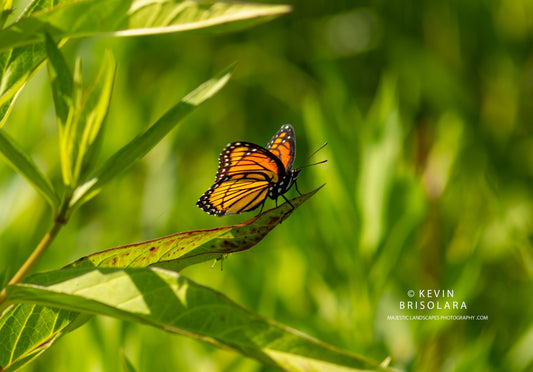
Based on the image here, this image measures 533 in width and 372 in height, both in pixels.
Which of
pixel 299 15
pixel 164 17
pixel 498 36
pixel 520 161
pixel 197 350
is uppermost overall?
pixel 164 17

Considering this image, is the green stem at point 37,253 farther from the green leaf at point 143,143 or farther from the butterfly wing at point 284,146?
the butterfly wing at point 284,146

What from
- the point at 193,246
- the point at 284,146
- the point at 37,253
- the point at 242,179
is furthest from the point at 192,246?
the point at 284,146

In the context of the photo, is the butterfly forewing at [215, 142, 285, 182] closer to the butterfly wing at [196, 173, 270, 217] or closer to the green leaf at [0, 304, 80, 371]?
the butterfly wing at [196, 173, 270, 217]

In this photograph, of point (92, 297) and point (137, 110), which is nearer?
point (92, 297)

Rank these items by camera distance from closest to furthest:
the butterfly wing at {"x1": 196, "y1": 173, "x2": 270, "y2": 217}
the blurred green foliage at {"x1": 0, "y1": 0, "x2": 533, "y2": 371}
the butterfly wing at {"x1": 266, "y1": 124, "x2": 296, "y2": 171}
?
the butterfly wing at {"x1": 196, "y1": 173, "x2": 270, "y2": 217}, the butterfly wing at {"x1": 266, "y1": 124, "x2": 296, "y2": 171}, the blurred green foliage at {"x1": 0, "y1": 0, "x2": 533, "y2": 371}

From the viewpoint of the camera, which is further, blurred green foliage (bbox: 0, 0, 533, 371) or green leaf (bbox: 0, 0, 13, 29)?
blurred green foliage (bbox: 0, 0, 533, 371)

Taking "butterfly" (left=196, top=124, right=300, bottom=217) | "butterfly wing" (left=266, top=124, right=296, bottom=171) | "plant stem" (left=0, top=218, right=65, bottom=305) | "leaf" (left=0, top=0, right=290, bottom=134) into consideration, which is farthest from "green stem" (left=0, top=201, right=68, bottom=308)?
"butterfly wing" (left=266, top=124, right=296, bottom=171)

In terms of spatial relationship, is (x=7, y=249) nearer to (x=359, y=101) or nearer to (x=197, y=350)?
(x=197, y=350)

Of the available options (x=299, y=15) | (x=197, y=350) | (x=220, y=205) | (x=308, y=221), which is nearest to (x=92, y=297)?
(x=220, y=205)
